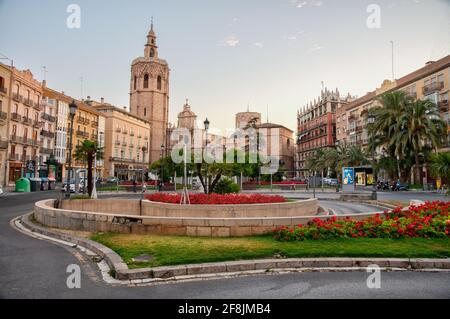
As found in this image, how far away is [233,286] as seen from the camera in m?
5.67

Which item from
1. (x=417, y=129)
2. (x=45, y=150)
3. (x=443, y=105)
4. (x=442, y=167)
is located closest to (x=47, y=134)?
(x=45, y=150)

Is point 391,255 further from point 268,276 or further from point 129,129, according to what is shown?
point 129,129

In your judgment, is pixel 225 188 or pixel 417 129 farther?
pixel 417 129

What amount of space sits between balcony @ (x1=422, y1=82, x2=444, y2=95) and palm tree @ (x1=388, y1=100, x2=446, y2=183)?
4100 millimetres

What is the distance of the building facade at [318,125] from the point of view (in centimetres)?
8219

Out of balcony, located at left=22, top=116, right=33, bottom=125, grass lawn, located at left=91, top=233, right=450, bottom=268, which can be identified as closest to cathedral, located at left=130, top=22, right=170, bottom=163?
balcony, located at left=22, top=116, right=33, bottom=125

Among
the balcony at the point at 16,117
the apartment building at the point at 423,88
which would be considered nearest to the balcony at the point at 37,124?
the balcony at the point at 16,117

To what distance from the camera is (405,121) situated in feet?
129

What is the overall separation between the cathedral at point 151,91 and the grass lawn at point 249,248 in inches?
3330

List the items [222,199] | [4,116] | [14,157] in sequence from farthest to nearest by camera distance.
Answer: [14,157]
[4,116]
[222,199]

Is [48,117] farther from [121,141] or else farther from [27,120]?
[121,141]

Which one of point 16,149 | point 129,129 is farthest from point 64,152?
point 129,129

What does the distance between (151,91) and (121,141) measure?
21.3 meters

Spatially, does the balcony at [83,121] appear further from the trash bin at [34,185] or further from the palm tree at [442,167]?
the palm tree at [442,167]
